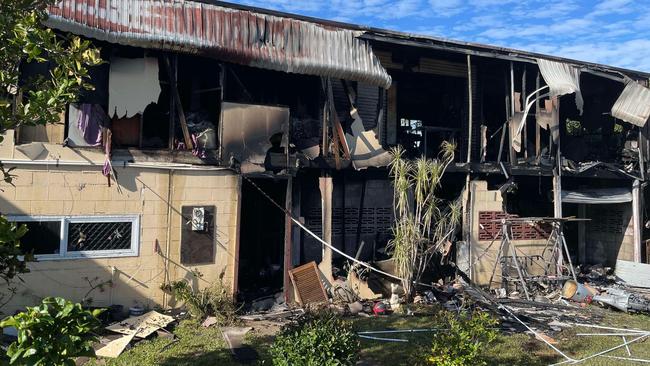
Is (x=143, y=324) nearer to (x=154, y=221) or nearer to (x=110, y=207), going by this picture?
(x=154, y=221)

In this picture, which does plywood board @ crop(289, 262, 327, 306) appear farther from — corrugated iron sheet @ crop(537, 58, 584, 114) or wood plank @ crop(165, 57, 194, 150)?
corrugated iron sheet @ crop(537, 58, 584, 114)

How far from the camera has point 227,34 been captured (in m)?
9.56

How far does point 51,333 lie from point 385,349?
548 centimetres

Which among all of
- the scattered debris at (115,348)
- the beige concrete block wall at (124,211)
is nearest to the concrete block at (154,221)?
the beige concrete block wall at (124,211)

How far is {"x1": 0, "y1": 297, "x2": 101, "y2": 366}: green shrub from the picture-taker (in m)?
2.97

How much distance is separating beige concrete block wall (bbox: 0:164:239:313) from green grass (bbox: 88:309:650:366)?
128 cm

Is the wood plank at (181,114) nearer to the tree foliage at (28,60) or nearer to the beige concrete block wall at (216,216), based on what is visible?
the beige concrete block wall at (216,216)

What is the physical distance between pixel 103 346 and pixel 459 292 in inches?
306

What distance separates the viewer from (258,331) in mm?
8570

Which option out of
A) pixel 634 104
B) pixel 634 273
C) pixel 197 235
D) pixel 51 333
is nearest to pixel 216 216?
pixel 197 235

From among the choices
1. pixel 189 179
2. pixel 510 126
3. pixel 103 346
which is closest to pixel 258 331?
pixel 103 346

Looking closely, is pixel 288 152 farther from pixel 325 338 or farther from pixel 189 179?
Answer: pixel 325 338

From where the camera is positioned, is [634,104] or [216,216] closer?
[216,216]

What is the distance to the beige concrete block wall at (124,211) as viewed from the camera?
8375 millimetres
